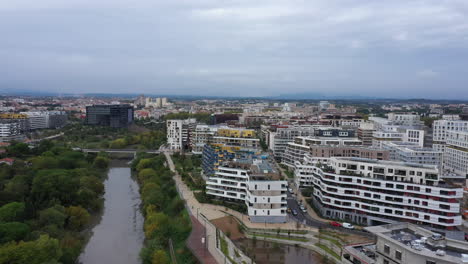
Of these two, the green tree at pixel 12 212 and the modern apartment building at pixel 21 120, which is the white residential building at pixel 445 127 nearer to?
the green tree at pixel 12 212

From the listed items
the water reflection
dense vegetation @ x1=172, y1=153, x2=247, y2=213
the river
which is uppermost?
dense vegetation @ x1=172, y1=153, x2=247, y2=213

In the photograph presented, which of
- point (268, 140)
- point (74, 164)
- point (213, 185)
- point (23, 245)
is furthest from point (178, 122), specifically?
point (23, 245)

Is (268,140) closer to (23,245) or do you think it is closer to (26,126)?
(23,245)

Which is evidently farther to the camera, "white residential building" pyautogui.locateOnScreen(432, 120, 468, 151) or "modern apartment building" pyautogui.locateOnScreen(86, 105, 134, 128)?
"modern apartment building" pyautogui.locateOnScreen(86, 105, 134, 128)

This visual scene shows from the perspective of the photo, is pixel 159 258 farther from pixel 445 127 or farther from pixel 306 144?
pixel 445 127

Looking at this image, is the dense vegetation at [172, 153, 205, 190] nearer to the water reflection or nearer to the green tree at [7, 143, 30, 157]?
the water reflection

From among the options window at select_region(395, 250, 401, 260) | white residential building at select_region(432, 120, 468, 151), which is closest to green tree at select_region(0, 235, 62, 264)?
window at select_region(395, 250, 401, 260)

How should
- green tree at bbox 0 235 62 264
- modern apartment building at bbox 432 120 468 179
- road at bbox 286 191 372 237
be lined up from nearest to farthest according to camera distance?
green tree at bbox 0 235 62 264, road at bbox 286 191 372 237, modern apartment building at bbox 432 120 468 179
